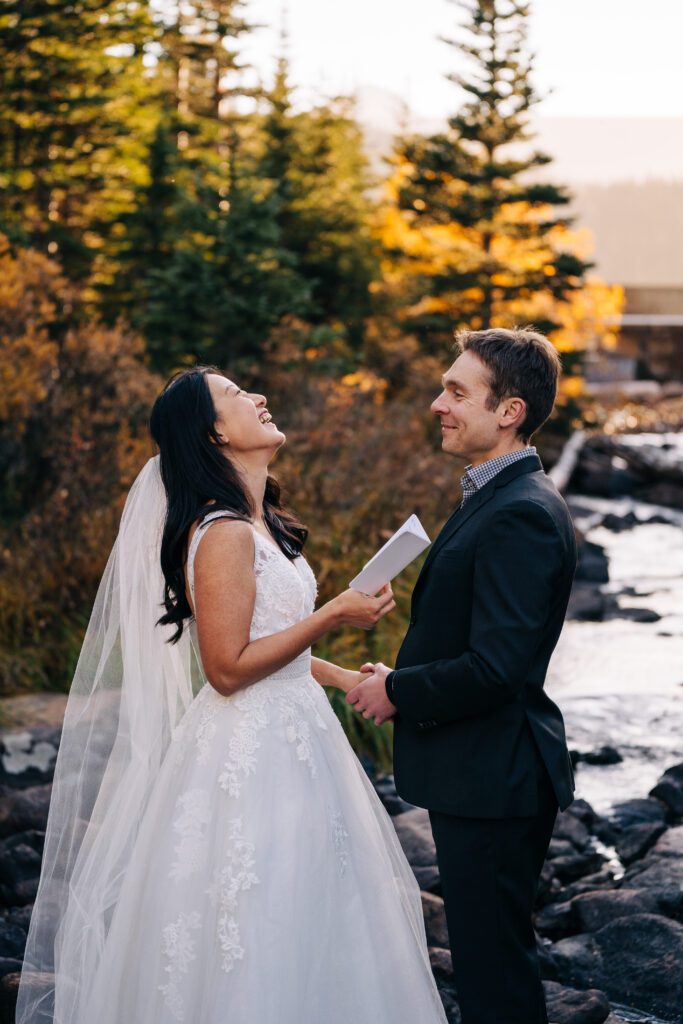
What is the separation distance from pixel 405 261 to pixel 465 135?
3320mm

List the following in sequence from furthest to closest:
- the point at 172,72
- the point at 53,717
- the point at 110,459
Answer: the point at 172,72
the point at 110,459
the point at 53,717

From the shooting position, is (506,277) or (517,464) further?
(506,277)

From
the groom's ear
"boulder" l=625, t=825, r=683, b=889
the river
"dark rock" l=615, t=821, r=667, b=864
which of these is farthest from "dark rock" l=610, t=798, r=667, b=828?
the groom's ear

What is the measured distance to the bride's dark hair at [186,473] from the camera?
11.5 feet

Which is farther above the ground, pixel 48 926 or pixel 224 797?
pixel 224 797

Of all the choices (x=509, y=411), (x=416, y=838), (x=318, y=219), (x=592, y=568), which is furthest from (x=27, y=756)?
(x=318, y=219)

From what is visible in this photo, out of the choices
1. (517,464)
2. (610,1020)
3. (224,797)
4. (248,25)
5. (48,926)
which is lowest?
(610,1020)

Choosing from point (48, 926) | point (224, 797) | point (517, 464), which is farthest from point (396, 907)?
point (517, 464)

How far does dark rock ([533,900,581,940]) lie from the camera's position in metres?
5.67

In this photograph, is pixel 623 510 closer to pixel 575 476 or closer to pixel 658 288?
pixel 575 476

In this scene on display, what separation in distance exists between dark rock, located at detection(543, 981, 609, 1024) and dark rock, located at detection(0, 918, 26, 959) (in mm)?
2105

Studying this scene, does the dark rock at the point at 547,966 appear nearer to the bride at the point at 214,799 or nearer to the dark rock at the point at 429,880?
the dark rock at the point at 429,880

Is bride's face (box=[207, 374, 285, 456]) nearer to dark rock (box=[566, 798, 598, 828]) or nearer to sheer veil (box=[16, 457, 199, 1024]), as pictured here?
sheer veil (box=[16, 457, 199, 1024])

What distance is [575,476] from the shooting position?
26094mm
